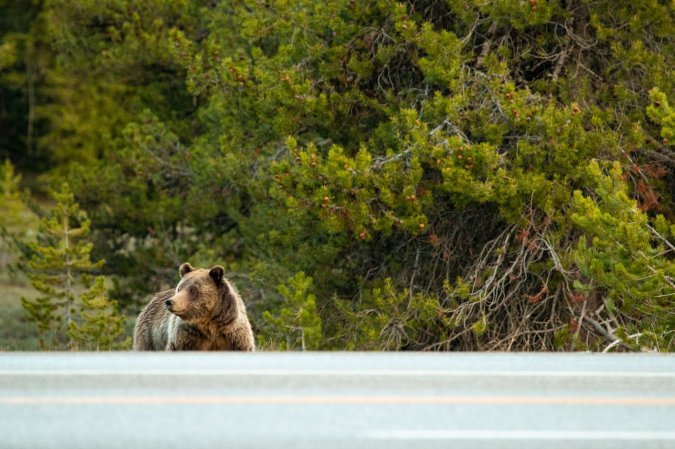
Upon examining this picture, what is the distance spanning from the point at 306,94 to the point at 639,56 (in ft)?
15.1

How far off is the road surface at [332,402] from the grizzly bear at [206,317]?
2.83 m

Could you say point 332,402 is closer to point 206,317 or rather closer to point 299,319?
point 206,317

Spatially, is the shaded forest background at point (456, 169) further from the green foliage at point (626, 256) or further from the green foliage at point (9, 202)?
the green foliage at point (9, 202)

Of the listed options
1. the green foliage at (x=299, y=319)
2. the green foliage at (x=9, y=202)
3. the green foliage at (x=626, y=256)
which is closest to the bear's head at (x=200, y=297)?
the green foliage at (x=299, y=319)

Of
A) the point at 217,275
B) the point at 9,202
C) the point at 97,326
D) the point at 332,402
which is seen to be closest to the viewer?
the point at 332,402

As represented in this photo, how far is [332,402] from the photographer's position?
24.0 ft

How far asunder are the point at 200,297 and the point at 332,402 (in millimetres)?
5195

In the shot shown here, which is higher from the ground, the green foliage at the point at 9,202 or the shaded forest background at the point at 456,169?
the shaded forest background at the point at 456,169

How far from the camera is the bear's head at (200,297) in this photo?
477 inches

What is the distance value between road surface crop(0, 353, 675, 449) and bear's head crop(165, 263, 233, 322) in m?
2.70

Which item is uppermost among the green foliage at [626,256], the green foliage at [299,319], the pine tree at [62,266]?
the green foliage at [626,256]

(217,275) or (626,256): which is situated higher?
(217,275)

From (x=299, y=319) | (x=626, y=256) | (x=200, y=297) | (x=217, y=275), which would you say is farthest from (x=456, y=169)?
(x=200, y=297)

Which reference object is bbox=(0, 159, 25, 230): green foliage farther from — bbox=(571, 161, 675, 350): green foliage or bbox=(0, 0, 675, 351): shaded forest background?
bbox=(571, 161, 675, 350): green foliage
